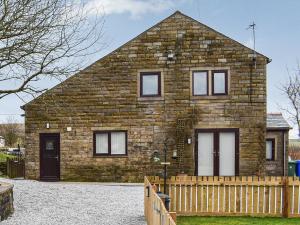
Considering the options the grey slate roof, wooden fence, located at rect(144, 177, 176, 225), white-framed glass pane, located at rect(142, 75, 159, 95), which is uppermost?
white-framed glass pane, located at rect(142, 75, 159, 95)

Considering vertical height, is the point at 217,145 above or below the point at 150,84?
Result: below

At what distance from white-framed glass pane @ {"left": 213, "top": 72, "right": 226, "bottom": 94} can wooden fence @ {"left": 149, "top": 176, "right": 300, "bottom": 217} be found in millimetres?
7639

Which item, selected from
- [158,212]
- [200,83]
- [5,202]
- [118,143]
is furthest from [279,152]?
[158,212]

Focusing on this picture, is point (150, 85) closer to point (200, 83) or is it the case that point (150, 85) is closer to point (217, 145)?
point (200, 83)

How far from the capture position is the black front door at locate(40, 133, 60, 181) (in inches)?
792

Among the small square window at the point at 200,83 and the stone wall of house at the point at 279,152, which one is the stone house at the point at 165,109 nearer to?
the small square window at the point at 200,83

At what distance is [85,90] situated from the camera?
19734 millimetres

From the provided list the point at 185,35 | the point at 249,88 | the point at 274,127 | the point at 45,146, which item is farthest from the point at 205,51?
the point at 45,146

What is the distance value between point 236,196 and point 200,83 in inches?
322

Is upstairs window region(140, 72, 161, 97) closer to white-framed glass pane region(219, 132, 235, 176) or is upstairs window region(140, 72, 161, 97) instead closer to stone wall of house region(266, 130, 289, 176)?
white-framed glass pane region(219, 132, 235, 176)

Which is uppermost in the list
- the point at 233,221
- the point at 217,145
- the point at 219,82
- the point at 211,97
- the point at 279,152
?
the point at 219,82

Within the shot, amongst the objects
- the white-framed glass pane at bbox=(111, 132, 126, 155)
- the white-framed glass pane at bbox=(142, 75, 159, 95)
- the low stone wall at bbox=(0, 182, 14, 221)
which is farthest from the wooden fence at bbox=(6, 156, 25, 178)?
the low stone wall at bbox=(0, 182, 14, 221)

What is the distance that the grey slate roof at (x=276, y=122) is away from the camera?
23.6m

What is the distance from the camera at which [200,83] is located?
19109 mm
